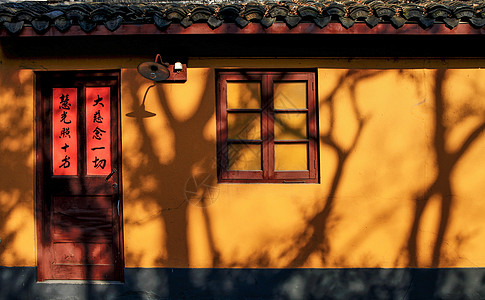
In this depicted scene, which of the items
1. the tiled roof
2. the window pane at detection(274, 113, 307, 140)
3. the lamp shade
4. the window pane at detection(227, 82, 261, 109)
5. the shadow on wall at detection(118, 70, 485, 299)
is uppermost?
the tiled roof

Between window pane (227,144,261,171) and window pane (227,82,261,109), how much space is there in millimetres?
551

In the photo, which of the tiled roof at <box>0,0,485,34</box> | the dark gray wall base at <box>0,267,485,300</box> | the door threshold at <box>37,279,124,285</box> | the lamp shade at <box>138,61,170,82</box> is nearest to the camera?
the tiled roof at <box>0,0,485,34</box>

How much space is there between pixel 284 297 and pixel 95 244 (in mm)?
2590

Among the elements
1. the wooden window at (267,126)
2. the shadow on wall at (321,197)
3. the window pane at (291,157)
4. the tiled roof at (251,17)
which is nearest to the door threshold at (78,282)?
the shadow on wall at (321,197)

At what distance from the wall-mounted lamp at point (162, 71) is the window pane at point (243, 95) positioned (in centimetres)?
64

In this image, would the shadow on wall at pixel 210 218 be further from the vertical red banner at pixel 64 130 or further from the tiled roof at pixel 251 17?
the tiled roof at pixel 251 17

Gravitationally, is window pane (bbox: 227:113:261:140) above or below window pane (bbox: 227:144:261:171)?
above

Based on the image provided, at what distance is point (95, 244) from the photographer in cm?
421

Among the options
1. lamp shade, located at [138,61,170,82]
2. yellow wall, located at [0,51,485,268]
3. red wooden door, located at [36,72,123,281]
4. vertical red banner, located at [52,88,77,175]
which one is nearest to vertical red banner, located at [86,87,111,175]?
red wooden door, located at [36,72,123,281]

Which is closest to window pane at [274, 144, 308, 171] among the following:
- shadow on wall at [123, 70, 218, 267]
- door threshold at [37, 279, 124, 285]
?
shadow on wall at [123, 70, 218, 267]

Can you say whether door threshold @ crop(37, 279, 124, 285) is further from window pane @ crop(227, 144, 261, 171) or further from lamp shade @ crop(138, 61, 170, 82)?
lamp shade @ crop(138, 61, 170, 82)

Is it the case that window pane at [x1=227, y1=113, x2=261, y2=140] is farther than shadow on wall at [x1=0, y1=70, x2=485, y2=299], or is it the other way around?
window pane at [x1=227, y1=113, x2=261, y2=140]

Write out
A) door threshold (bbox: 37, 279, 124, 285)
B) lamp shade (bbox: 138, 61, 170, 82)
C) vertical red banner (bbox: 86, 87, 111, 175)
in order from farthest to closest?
1. vertical red banner (bbox: 86, 87, 111, 175)
2. door threshold (bbox: 37, 279, 124, 285)
3. lamp shade (bbox: 138, 61, 170, 82)

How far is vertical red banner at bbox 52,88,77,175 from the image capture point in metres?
4.27
